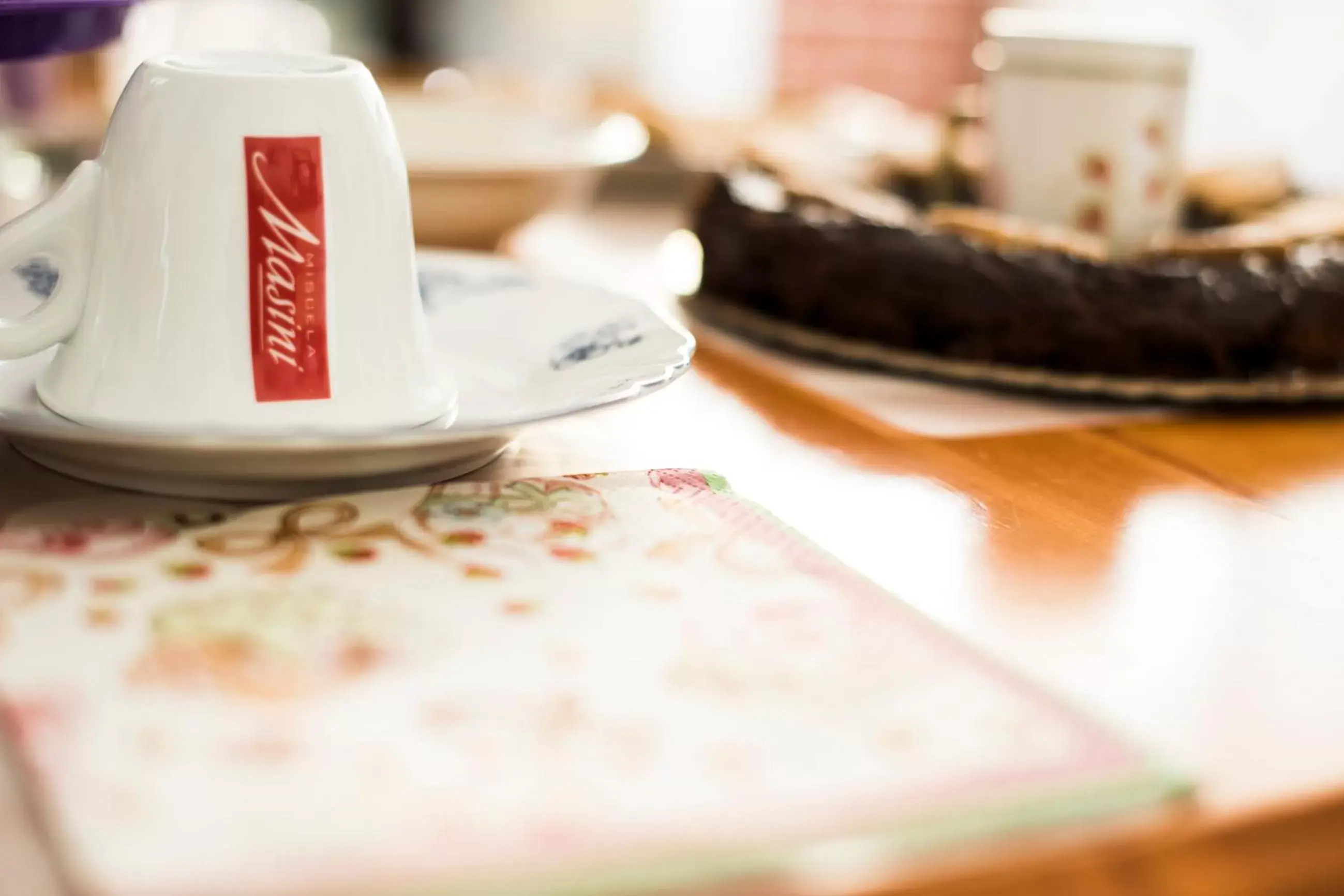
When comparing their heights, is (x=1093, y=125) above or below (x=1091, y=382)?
above

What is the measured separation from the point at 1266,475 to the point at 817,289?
9.5 inches

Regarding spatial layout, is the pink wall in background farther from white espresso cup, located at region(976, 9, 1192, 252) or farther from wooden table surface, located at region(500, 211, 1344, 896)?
wooden table surface, located at region(500, 211, 1344, 896)

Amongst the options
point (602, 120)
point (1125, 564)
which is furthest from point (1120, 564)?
point (602, 120)

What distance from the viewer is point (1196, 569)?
1.59 ft

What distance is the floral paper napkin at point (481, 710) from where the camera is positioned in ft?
0.94

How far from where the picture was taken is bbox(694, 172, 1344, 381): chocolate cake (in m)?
0.66

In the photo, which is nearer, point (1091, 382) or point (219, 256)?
point (219, 256)

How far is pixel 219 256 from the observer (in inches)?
18.0

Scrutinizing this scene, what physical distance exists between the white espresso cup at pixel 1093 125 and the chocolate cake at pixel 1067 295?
7 cm

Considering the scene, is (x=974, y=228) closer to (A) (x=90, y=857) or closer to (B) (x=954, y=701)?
(B) (x=954, y=701)

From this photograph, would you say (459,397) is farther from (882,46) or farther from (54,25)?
(882,46)

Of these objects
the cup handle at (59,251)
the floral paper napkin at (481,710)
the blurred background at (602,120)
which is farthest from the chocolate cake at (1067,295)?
the cup handle at (59,251)

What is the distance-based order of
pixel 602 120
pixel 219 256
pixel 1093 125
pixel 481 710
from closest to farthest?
pixel 481 710
pixel 219 256
pixel 1093 125
pixel 602 120

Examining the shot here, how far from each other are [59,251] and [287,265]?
0.26 ft
